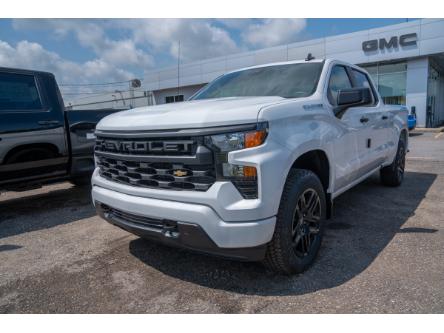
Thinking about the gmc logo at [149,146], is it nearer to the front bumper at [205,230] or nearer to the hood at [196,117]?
the hood at [196,117]

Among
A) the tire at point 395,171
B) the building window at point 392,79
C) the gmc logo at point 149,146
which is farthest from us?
the building window at point 392,79

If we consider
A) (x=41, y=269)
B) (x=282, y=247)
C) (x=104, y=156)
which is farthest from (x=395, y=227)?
(x=41, y=269)

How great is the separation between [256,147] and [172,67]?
29.5m

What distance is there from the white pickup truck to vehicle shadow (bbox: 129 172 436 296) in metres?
0.16

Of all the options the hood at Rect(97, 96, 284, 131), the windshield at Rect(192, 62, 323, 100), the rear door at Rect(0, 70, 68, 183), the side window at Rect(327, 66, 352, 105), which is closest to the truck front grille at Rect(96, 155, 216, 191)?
the hood at Rect(97, 96, 284, 131)

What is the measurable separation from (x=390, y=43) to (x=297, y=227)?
18.4 m

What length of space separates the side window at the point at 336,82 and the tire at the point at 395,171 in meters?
2.00

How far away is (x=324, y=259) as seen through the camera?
115 inches

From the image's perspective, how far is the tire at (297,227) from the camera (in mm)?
2354

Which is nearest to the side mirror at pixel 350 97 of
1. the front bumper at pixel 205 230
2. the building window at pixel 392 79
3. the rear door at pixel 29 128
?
the front bumper at pixel 205 230

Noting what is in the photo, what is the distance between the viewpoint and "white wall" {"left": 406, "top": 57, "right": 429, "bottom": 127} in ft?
57.6

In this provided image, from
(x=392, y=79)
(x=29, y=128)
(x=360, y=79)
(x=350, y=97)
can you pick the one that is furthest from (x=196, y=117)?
Result: (x=392, y=79)
